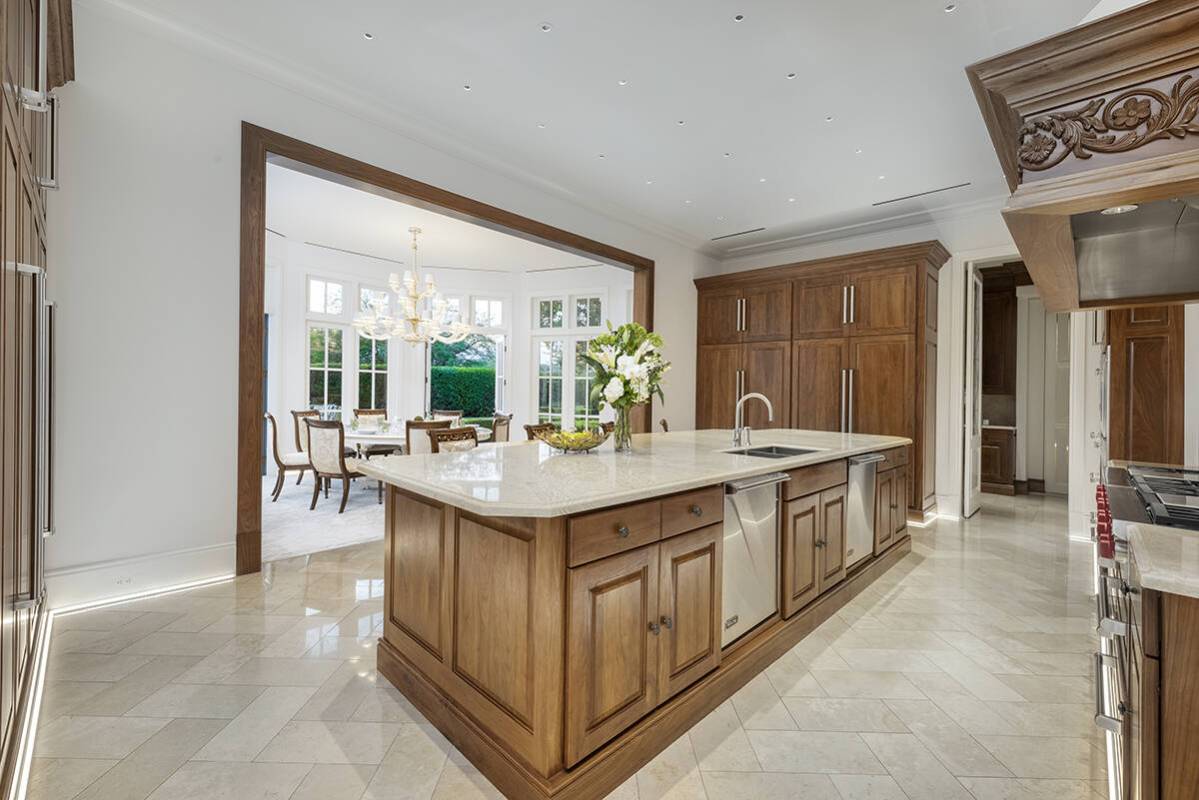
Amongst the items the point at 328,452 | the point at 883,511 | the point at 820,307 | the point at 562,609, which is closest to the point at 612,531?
the point at 562,609

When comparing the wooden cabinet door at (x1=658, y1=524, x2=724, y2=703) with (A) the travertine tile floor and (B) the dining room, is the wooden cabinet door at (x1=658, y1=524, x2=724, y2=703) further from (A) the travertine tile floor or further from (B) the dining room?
(B) the dining room

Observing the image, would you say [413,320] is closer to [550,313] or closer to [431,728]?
[550,313]

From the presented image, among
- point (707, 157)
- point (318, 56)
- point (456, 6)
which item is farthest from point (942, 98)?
point (318, 56)

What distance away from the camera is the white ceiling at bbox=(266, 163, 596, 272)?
17.1ft

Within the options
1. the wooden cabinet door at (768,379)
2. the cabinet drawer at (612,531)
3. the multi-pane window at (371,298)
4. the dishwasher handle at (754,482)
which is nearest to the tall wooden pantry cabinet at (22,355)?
the cabinet drawer at (612,531)

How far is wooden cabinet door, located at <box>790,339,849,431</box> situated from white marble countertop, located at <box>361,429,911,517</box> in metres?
2.49

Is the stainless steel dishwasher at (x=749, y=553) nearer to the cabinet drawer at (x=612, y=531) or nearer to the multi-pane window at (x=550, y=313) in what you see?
the cabinet drawer at (x=612, y=531)

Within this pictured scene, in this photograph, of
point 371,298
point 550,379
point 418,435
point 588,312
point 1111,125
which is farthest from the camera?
point 550,379

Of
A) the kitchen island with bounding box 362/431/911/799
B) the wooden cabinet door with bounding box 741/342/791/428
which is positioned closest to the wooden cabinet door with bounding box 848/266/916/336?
the wooden cabinet door with bounding box 741/342/791/428

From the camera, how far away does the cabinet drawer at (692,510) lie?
1732 mm

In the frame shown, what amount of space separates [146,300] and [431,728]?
8.86 feet

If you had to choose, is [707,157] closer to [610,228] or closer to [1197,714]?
[610,228]

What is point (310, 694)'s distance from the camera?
6.45ft

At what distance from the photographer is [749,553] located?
7.14 feet
